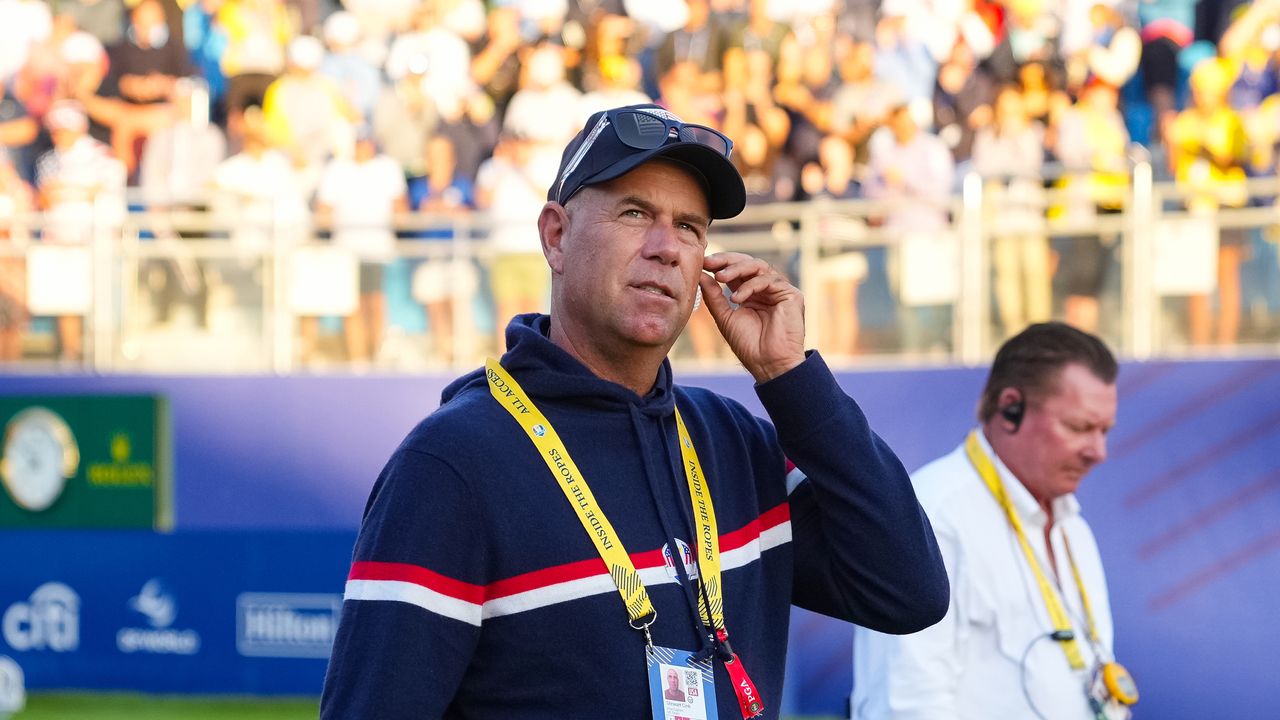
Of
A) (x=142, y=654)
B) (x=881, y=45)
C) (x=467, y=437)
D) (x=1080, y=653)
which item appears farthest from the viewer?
(x=881, y=45)

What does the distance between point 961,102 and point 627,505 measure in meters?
8.89

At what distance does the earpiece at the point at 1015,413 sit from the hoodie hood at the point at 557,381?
6.58 feet

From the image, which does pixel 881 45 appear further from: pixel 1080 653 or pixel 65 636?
pixel 1080 653

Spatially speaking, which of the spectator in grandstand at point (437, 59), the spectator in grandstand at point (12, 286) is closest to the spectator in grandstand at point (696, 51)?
the spectator in grandstand at point (437, 59)

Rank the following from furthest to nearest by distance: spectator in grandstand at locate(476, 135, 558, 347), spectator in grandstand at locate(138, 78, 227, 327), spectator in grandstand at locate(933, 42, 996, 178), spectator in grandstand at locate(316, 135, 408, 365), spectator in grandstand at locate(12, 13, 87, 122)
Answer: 1. spectator in grandstand at locate(12, 13, 87, 122)
2. spectator in grandstand at locate(933, 42, 996, 178)
3. spectator in grandstand at locate(138, 78, 227, 327)
4. spectator in grandstand at locate(316, 135, 408, 365)
5. spectator in grandstand at locate(476, 135, 558, 347)

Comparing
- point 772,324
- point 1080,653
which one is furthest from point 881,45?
point 772,324

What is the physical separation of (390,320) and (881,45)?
157 inches

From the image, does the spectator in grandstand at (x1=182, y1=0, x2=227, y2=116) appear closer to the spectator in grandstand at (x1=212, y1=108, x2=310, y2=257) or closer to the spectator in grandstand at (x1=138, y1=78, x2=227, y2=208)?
the spectator in grandstand at (x1=138, y1=78, x2=227, y2=208)

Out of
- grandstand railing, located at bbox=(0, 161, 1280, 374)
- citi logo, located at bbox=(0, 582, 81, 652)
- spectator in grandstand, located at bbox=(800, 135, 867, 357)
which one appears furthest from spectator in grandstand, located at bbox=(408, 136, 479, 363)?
citi logo, located at bbox=(0, 582, 81, 652)

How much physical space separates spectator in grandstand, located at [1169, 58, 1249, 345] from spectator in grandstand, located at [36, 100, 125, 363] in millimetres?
6467

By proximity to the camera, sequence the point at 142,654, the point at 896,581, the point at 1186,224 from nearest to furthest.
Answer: the point at 896,581 < the point at 1186,224 < the point at 142,654

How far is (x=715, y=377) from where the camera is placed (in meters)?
9.59

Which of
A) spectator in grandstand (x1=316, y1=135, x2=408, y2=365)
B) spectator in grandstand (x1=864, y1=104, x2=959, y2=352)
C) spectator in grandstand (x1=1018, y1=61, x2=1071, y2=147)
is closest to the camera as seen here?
spectator in grandstand (x1=864, y1=104, x2=959, y2=352)

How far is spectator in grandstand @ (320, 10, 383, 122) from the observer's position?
39.3ft
